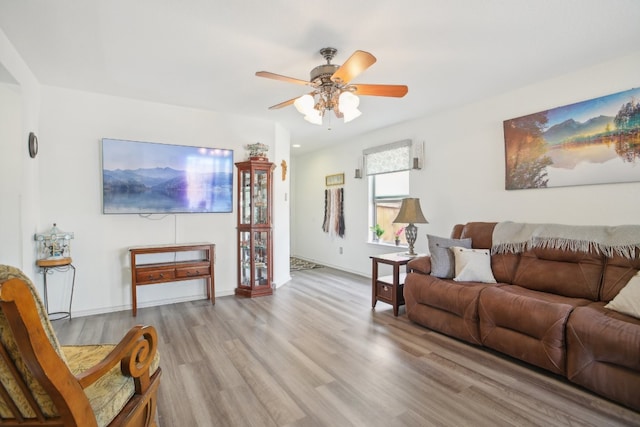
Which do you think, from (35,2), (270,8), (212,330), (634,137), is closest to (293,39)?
(270,8)

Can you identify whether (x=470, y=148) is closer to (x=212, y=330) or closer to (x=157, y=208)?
(x=212, y=330)

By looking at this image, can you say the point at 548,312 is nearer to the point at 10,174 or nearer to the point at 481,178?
the point at 481,178

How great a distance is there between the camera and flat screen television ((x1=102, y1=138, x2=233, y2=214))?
11.8ft

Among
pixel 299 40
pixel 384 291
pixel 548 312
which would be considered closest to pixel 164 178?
pixel 299 40

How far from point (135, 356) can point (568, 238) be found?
3238mm

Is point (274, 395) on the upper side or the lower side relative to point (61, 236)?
lower

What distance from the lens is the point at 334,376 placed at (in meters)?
2.23

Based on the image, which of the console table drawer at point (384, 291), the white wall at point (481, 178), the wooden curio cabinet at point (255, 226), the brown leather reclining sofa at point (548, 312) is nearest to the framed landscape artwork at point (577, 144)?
the white wall at point (481, 178)

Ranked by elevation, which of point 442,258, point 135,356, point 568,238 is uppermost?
point 568,238

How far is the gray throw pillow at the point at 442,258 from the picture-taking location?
311 centimetres

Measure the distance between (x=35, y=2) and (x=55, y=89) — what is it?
1752mm

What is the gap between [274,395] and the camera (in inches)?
79.2

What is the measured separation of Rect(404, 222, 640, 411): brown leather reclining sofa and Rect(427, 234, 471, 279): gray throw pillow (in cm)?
7

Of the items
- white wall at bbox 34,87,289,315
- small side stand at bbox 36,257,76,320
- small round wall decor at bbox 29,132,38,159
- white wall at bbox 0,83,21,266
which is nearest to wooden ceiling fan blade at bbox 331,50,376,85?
white wall at bbox 34,87,289,315
